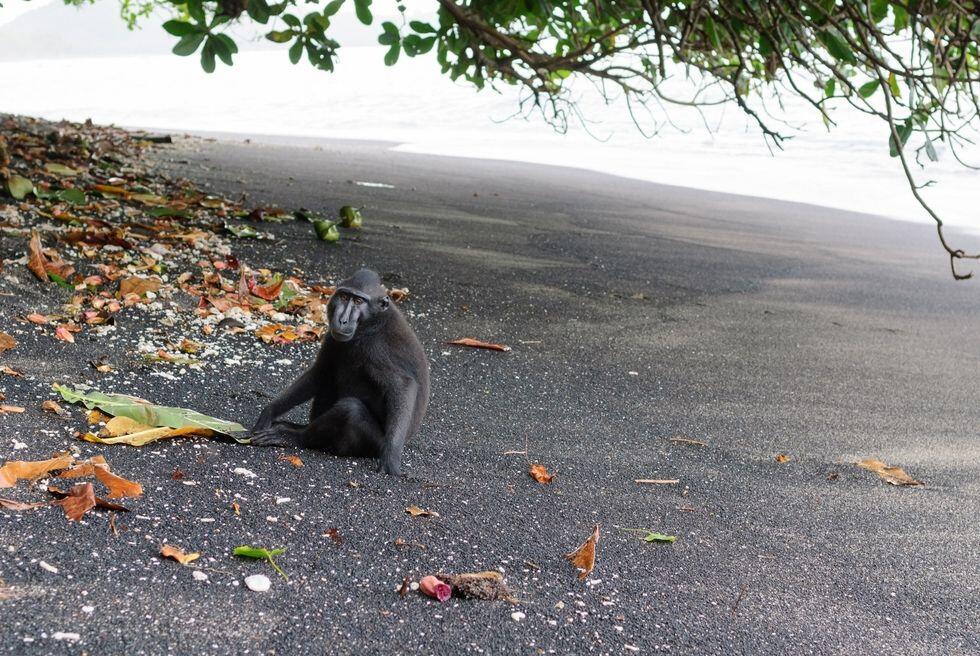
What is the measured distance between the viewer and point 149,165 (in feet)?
41.7

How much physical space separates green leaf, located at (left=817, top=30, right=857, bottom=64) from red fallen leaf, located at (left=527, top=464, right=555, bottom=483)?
3.38 metres

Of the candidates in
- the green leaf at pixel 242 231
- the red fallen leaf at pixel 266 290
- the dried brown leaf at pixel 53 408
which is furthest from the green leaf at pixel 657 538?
the green leaf at pixel 242 231

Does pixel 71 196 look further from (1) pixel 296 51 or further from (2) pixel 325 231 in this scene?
(1) pixel 296 51

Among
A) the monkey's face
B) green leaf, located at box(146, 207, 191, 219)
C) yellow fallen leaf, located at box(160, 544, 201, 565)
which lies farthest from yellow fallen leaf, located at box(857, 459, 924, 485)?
A: green leaf, located at box(146, 207, 191, 219)

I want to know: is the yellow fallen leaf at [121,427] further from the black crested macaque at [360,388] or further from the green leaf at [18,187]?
the green leaf at [18,187]

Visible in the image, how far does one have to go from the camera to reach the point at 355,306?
4488 mm

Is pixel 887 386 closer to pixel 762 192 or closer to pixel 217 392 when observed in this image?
pixel 217 392

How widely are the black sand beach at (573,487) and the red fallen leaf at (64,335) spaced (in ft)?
0.42

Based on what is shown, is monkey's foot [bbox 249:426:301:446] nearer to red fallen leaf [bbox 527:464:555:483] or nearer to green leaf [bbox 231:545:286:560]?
red fallen leaf [bbox 527:464:555:483]

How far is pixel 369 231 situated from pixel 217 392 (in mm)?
5074

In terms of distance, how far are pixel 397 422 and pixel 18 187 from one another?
16.9 feet

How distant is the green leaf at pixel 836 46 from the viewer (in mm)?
6285

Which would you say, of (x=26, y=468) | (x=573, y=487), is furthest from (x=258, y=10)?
(x=26, y=468)

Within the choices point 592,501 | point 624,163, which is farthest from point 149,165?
point 624,163
